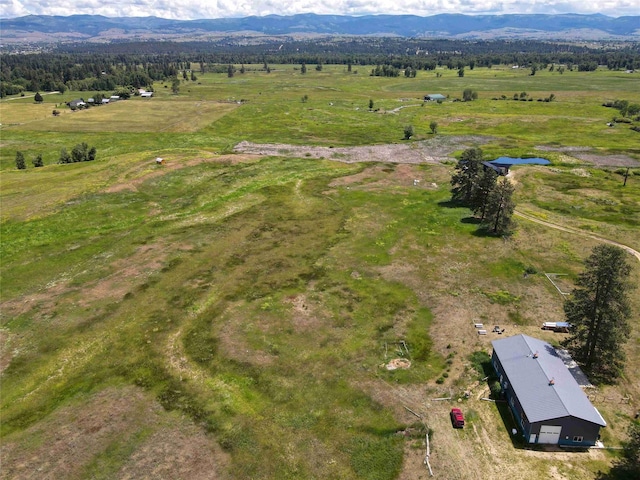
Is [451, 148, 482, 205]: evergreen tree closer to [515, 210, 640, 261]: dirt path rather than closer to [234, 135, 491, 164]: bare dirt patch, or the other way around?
[515, 210, 640, 261]: dirt path

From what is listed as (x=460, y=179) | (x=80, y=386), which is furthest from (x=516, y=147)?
(x=80, y=386)

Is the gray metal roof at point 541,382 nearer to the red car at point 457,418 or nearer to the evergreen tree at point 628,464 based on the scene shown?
the evergreen tree at point 628,464

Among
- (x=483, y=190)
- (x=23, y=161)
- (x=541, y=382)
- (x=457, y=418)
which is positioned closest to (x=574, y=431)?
(x=541, y=382)

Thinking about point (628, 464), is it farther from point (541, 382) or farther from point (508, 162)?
point (508, 162)

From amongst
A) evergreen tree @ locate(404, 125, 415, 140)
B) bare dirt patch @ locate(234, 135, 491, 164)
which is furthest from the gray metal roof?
evergreen tree @ locate(404, 125, 415, 140)

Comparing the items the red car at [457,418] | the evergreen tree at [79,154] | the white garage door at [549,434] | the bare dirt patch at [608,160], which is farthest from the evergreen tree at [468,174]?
the evergreen tree at [79,154]

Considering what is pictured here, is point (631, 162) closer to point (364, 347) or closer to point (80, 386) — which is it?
point (364, 347)
